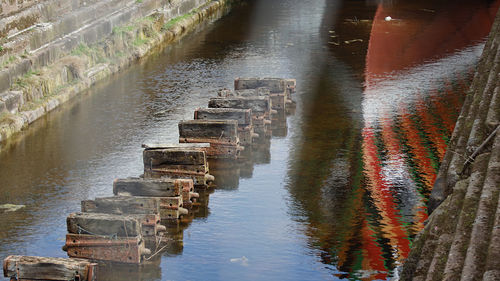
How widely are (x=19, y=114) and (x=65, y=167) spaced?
264 cm

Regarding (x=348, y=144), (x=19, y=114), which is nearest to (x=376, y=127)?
(x=348, y=144)

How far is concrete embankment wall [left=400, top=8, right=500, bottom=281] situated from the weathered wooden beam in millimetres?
4211

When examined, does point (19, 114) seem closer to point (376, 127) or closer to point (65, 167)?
point (65, 167)

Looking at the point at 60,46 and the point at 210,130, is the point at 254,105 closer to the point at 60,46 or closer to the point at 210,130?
the point at 210,130

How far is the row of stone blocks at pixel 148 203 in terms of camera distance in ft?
28.1

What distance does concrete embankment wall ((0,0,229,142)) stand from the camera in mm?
15281

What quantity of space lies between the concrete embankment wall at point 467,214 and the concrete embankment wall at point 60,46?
8501 mm

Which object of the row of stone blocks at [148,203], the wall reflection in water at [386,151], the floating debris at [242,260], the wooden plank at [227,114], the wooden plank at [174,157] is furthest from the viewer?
the wooden plank at [227,114]

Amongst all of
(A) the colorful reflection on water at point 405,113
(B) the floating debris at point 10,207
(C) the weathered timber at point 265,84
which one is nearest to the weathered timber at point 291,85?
(C) the weathered timber at point 265,84

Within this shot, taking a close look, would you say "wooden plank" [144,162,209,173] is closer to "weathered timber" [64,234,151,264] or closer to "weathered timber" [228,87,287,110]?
"weathered timber" [64,234,151,264]

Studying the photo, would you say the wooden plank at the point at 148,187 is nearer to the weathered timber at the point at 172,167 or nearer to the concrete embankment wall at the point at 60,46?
the weathered timber at the point at 172,167

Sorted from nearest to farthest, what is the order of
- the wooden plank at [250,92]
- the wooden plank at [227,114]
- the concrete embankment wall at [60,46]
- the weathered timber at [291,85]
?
the wooden plank at [227,114]
the concrete embankment wall at [60,46]
the wooden plank at [250,92]
the weathered timber at [291,85]

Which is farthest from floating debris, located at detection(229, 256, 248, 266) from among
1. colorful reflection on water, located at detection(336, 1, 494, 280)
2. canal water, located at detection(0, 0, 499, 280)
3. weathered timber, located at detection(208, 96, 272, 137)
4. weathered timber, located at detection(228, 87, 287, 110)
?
weathered timber, located at detection(228, 87, 287, 110)

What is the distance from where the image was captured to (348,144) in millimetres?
13789
